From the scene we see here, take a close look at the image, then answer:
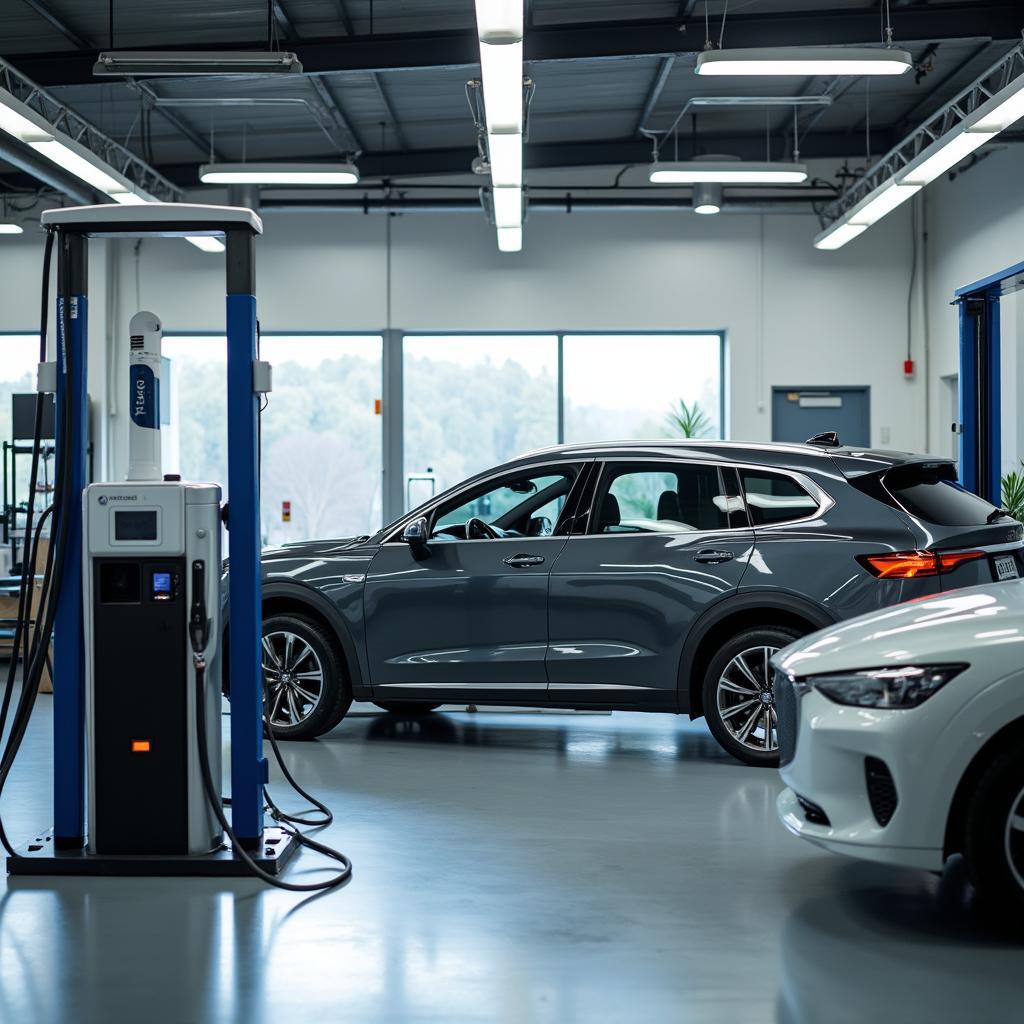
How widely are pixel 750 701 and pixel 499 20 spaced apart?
3699mm

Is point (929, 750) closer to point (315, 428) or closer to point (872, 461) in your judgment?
point (872, 461)

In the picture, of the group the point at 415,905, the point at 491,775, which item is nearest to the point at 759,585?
the point at 491,775

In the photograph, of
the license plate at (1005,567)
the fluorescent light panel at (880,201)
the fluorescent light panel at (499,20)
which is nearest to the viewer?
the license plate at (1005,567)

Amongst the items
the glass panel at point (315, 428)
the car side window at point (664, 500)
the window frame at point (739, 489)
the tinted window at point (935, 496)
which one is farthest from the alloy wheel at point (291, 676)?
the glass panel at point (315, 428)

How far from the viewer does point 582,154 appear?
14.7m

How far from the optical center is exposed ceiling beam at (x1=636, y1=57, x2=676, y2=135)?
1156 cm

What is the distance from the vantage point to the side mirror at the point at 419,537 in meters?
6.73

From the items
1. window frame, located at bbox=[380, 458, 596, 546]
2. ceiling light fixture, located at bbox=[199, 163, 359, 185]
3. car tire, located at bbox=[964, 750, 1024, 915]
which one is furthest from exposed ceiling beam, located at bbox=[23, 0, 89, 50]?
car tire, located at bbox=[964, 750, 1024, 915]

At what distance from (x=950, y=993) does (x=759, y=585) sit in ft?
9.80

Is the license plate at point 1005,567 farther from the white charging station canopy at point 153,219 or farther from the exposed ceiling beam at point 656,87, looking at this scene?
the exposed ceiling beam at point 656,87

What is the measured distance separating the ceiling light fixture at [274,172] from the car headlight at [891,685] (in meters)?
8.68

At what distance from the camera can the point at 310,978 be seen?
11.5ft

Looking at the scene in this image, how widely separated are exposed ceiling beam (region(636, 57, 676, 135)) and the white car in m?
8.73

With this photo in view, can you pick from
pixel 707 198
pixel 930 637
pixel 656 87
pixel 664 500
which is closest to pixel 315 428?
pixel 707 198
